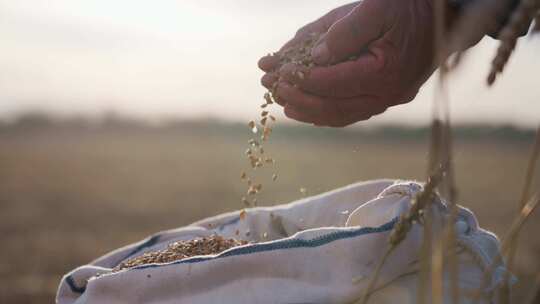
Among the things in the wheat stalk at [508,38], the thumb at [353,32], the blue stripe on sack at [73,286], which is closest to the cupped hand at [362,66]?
the thumb at [353,32]

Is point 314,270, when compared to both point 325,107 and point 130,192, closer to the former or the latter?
point 325,107

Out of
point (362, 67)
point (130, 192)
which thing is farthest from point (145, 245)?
point (130, 192)

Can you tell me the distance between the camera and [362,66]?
1959mm

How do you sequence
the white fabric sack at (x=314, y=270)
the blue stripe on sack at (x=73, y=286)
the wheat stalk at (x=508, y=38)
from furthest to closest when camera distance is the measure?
the blue stripe on sack at (x=73, y=286) → the white fabric sack at (x=314, y=270) → the wheat stalk at (x=508, y=38)

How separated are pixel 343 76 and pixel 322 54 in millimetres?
94

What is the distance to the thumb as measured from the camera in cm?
189

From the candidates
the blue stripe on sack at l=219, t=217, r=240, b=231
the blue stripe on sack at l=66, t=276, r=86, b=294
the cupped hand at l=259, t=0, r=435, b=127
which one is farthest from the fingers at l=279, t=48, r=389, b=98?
the blue stripe on sack at l=66, t=276, r=86, b=294

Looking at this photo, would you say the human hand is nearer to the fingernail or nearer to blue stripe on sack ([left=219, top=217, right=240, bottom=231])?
the fingernail

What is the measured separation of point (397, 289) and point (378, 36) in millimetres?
798

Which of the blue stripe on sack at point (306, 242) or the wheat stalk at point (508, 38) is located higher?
the wheat stalk at point (508, 38)

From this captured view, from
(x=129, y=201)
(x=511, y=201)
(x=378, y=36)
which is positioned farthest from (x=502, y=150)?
(x=378, y=36)

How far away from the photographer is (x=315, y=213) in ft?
6.42

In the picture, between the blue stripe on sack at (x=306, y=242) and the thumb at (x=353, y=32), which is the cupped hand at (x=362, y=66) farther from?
the blue stripe on sack at (x=306, y=242)

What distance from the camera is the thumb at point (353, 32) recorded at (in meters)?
1.89
